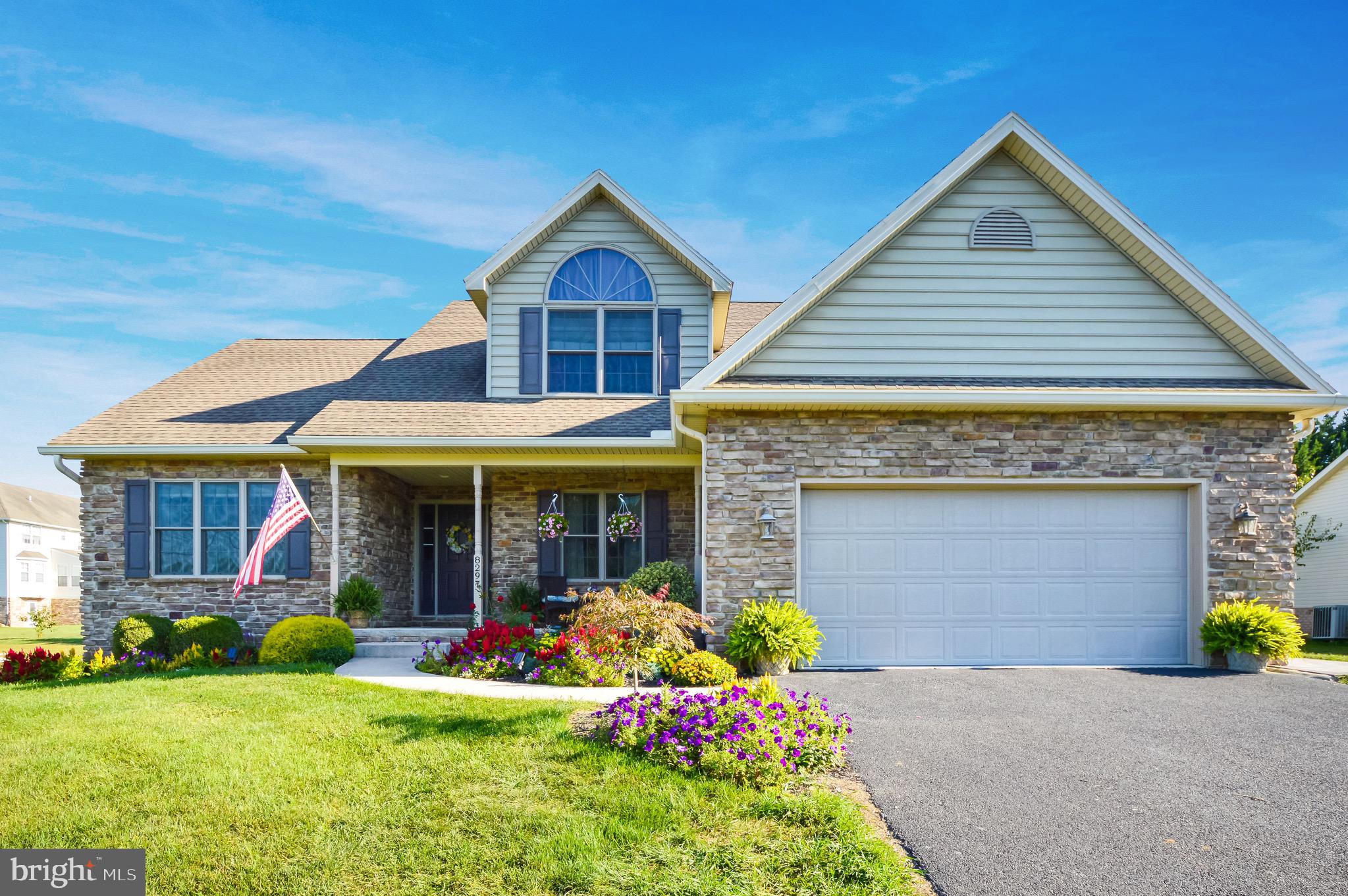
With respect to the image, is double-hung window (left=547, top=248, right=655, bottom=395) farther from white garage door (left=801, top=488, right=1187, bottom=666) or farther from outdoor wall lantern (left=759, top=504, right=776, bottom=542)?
white garage door (left=801, top=488, right=1187, bottom=666)

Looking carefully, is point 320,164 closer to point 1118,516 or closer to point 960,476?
point 960,476

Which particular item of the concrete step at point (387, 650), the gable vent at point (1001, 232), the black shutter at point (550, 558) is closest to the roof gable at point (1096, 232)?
the gable vent at point (1001, 232)

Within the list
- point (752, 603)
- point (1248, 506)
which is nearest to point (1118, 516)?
point (1248, 506)

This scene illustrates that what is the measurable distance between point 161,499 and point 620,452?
7758mm

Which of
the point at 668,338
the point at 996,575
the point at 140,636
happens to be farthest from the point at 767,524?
the point at 140,636

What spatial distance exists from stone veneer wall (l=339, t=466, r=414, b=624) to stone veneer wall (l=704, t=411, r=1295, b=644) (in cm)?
637

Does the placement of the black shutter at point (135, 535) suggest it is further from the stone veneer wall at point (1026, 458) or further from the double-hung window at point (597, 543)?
the stone veneer wall at point (1026, 458)

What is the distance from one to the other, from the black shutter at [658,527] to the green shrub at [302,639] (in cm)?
495

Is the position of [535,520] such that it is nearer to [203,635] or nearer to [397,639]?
[397,639]

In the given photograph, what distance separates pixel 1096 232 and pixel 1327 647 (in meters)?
13.6

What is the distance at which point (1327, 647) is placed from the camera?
1755 cm

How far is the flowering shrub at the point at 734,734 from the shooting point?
5238 millimetres

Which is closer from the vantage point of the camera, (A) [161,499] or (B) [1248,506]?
(B) [1248,506]

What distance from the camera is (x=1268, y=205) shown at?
49.1 ft
